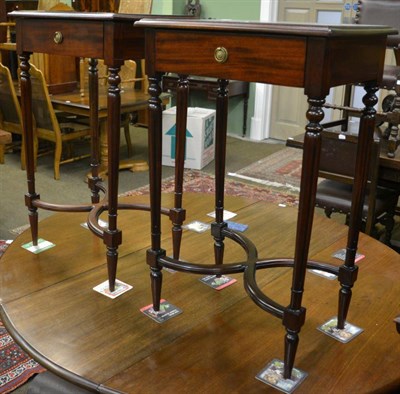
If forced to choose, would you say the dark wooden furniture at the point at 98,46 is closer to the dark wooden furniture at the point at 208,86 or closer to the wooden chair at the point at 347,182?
the wooden chair at the point at 347,182

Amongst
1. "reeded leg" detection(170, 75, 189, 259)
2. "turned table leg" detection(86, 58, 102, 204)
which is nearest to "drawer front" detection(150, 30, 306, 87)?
"reeded leg" detection(170, 75, 189, 259)

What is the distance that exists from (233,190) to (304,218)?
2875mm

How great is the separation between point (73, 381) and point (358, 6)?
2945mm

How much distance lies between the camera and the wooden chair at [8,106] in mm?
4188

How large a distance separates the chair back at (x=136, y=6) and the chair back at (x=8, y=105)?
4.40 feet

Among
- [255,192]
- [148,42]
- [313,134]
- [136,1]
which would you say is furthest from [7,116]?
[313,134]

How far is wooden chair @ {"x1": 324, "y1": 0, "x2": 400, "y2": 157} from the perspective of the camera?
8.94 ft

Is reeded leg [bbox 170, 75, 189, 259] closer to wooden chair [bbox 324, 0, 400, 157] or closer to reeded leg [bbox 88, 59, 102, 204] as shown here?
reeded leg [bbox 88, 59, 102, 204]

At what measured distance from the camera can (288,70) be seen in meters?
1.00

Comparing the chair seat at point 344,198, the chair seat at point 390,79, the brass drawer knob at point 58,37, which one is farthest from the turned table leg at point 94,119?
the chair seat at point 390,79

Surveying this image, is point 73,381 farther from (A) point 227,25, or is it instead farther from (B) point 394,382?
(A) point 227,25

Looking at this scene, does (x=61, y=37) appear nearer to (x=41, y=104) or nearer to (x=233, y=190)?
(x=233, y=190)

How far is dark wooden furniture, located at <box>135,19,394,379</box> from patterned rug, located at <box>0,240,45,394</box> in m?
0.82

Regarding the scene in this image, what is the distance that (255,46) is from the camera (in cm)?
103
